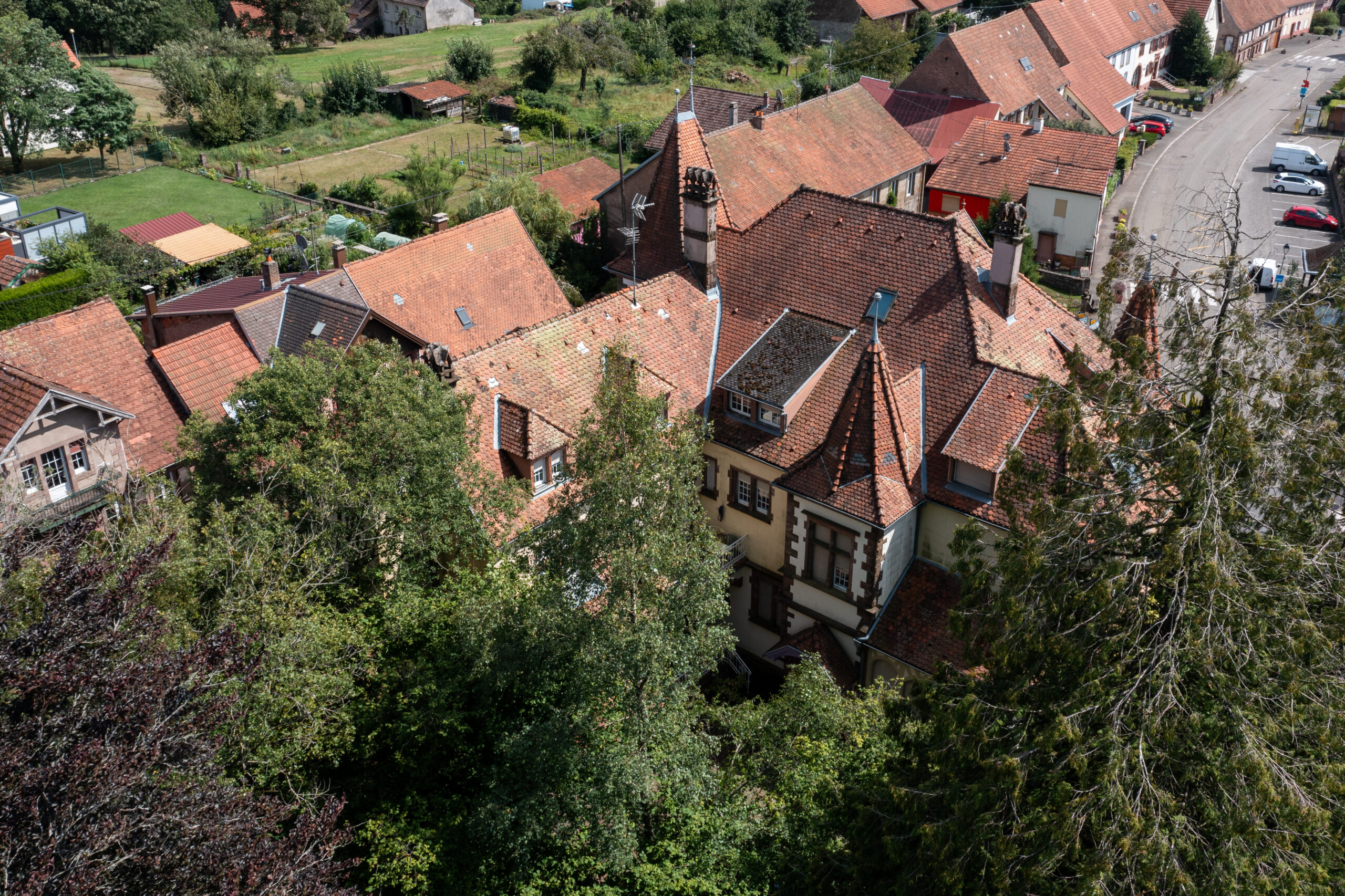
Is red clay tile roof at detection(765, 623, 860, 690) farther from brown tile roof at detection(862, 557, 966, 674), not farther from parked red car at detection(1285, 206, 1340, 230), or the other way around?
parked red car at detection(1285, 206, 1340, 230)

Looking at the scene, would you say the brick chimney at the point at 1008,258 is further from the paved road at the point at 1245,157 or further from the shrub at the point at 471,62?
the shrub at the point at 471,62

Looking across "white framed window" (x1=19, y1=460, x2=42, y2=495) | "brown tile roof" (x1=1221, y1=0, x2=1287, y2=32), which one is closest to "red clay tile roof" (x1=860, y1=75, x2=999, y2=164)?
"white framed window" (x1=19, y1=460, x2=42, y2=495)

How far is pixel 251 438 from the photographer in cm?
2612

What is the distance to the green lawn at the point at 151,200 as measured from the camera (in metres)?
77.4

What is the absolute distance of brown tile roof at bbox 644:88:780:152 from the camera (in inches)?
2564

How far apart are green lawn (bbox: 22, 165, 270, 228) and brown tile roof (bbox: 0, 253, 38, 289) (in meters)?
15.5

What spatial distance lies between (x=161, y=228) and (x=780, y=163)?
41093mm

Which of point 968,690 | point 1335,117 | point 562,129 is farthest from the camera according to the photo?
point 562,129

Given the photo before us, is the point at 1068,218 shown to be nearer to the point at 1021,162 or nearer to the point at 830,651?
the point at 1021,162

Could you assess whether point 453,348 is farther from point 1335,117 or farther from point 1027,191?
point 1335,117

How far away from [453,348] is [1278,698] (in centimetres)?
3469

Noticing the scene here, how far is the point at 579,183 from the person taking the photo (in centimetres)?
7119

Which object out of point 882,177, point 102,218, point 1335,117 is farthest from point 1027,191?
point 102,218

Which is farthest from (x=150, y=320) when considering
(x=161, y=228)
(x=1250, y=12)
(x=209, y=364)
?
(x=1250, y=12)
